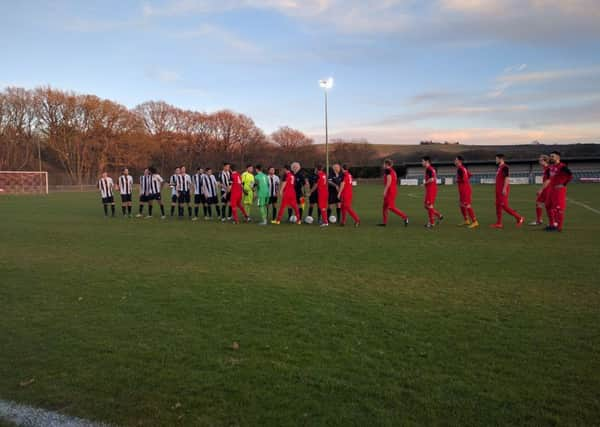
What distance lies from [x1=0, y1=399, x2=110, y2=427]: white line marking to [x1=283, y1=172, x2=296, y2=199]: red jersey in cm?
Answer: 1124

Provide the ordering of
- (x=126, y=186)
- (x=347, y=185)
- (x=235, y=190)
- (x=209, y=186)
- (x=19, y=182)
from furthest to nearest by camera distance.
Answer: (x=19, y=182)
(x=126, y=186)
(x=209, y=186)
(x=235, y=190)
(x=347, y=185)

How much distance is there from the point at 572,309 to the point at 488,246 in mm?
4613

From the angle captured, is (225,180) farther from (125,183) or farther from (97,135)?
(97,135)

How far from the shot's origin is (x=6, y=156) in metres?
57.6

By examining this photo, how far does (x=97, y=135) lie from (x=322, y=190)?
54.3 meters

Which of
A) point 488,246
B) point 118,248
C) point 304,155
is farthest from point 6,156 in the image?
point 488,246

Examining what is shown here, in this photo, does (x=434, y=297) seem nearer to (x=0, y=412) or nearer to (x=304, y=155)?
(x=0, y=412)

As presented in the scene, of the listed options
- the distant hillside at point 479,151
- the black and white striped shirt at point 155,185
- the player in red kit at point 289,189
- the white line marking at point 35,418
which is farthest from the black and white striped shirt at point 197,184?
the distant hillside at point 479,151

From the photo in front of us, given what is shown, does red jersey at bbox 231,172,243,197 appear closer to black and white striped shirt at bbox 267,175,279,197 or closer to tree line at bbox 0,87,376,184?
black and white striped shirt at bbox 267,175,279,197

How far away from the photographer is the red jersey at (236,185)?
15477 mm

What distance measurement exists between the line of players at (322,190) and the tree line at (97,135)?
150ft

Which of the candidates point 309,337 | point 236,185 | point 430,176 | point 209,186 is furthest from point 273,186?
point 309,337

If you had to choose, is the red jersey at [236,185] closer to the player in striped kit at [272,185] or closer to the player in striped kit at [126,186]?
the player in striped kit at [272,185]

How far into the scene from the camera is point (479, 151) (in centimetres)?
8550
